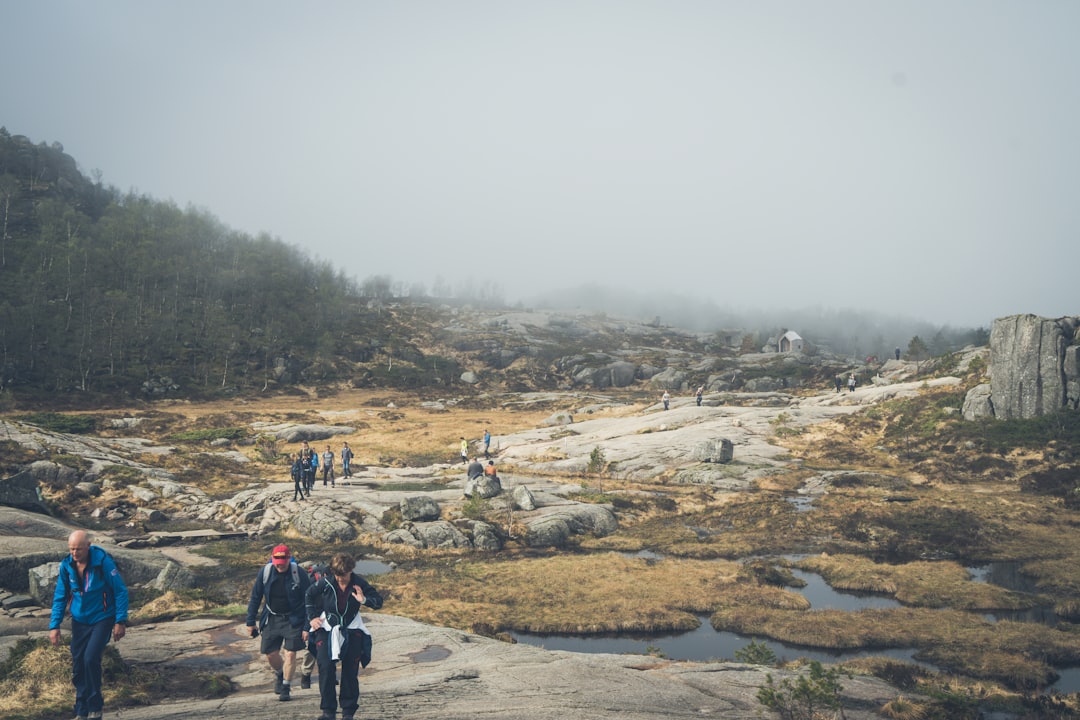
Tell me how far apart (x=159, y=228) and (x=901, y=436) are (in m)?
165

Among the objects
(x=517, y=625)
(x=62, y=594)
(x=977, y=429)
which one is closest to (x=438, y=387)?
(x=977, y=429)

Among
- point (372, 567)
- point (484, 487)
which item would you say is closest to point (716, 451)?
point (484, 487)

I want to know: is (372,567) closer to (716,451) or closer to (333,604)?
(333,604)

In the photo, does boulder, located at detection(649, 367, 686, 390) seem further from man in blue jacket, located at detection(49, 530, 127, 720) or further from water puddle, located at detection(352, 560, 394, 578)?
man in blue jacket, located at detection(49, 530, 127, 720)

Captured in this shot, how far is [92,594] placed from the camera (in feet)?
31.7

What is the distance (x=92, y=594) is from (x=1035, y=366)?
61262 millimetres

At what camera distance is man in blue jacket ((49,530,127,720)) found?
31.1ft

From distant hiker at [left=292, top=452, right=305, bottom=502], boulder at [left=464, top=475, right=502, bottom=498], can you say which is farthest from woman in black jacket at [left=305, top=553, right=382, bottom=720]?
distant hiker at [left=292, top=452, right=305, bottom=502]

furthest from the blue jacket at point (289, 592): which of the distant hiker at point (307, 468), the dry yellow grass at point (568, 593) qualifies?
the distant hiker at point (307, 468)

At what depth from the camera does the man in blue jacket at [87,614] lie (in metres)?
9.48

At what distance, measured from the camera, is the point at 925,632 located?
21141 mm

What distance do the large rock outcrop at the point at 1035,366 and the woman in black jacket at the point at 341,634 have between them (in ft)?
187

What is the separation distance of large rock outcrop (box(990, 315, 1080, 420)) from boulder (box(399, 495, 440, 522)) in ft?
154

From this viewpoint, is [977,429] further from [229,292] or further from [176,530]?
[229,292]
